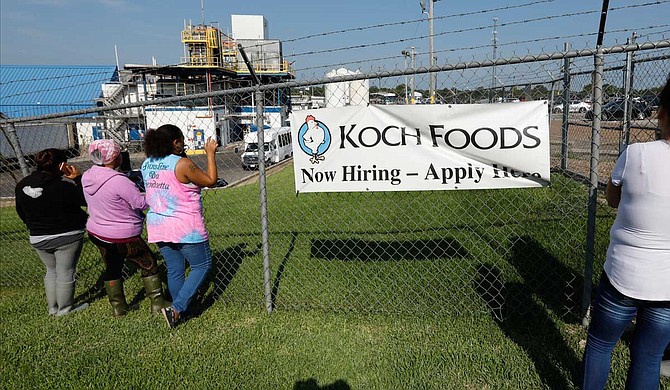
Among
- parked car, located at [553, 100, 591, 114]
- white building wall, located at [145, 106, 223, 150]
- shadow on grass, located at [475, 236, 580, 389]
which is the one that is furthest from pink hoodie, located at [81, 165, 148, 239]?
parked car, located at [553, 100, 591, 114]

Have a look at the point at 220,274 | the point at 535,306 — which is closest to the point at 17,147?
the point at 220,274

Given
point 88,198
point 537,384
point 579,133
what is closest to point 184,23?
point 579,133

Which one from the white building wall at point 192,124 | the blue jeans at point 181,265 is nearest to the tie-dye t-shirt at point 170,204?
the blue jeans at point 181,265

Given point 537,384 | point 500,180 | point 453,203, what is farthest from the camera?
point 453,203

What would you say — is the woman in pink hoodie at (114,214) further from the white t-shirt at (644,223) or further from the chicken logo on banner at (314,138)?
the white t-shirt at (644,223)

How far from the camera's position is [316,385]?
2.99 metres

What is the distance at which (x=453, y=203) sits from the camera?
777 cm

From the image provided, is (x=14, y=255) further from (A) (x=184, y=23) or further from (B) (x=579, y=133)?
(A) (x=184, y=23)

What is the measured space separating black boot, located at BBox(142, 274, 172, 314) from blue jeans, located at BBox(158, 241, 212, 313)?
346mm

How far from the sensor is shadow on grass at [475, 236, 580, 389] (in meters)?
3.04

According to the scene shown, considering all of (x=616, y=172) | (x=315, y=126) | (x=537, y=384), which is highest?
(x=315, y=126)

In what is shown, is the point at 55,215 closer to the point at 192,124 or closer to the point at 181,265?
the point at 181,265

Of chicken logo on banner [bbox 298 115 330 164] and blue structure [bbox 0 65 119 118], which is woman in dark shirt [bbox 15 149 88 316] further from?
blue structure [bbox 0 65 119 118]

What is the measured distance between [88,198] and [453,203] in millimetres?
5683
